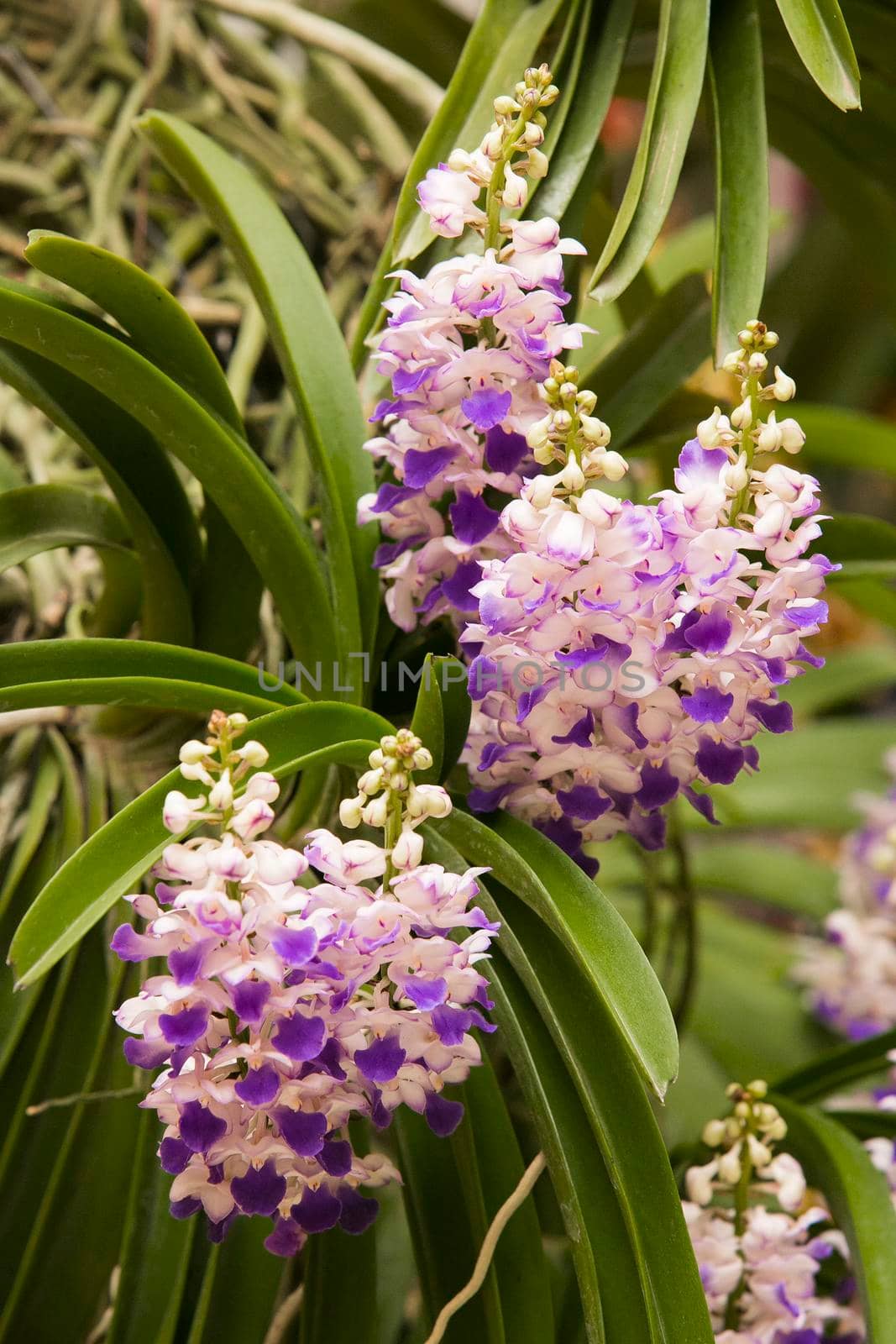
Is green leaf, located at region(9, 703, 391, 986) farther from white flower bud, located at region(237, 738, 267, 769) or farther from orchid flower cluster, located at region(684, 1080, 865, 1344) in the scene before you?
orchid flower cluster, located at region(684, 1080, 865, 1344)

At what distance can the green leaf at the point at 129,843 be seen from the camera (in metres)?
0.44

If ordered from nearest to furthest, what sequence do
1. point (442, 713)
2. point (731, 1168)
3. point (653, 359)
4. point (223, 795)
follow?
point (223, 795) < point (442, 713) < point (731, 1168) < point (653, 359)

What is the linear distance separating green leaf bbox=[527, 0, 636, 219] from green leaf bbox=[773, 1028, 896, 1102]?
21.8 inches

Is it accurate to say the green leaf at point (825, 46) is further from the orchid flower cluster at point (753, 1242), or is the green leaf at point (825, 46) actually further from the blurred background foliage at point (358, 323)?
the orchid flower cluster at point (753, 1242)

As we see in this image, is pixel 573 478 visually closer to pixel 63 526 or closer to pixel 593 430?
pixel 593 430

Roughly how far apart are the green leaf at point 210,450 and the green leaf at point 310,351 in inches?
0.7

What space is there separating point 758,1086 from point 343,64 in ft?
3.24

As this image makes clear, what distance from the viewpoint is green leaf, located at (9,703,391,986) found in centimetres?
44

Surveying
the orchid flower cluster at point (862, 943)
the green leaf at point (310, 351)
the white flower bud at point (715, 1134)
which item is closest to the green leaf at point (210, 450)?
the green leaf at point (310, 351)

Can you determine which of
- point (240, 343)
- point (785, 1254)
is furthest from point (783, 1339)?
point (240, 343)

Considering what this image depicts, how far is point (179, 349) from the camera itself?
2.01 feet

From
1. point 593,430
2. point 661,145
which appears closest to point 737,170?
point 661,145

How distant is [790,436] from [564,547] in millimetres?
132

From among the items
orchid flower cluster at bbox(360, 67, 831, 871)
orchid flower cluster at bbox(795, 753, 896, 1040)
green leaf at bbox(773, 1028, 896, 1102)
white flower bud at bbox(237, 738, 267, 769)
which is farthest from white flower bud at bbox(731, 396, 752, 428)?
orchid flower cluster at bbox(795, 753, 896, 1040)
